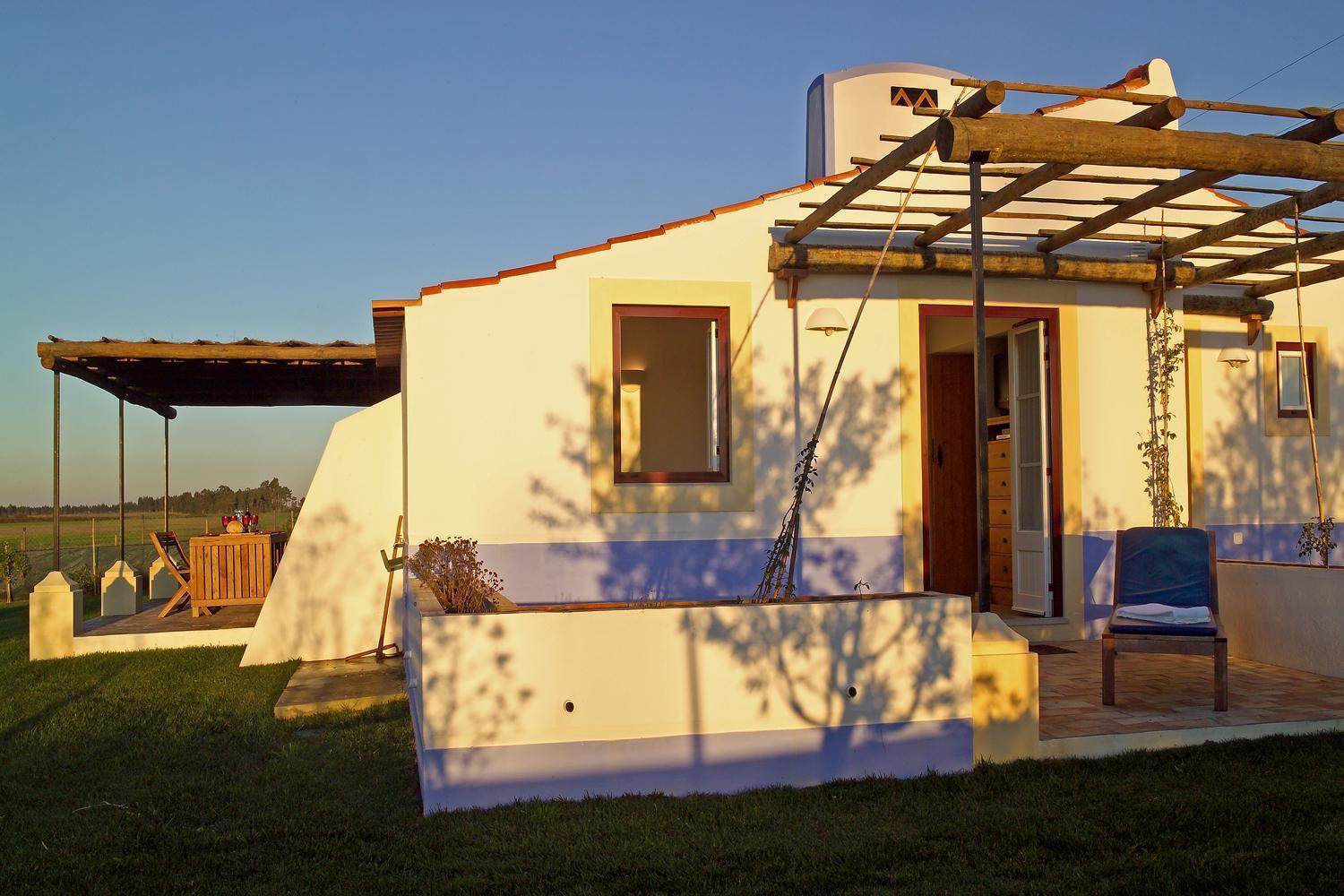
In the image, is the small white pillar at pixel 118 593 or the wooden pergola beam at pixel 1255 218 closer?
the wooden pergola beam at pixel 1255 218

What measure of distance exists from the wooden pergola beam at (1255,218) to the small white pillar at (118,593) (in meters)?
11.0

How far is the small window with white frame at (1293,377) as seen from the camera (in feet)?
→ 29.2

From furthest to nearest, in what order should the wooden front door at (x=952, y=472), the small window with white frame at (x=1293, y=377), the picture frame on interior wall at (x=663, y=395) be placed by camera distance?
the picture frame on interior wall at (x=663, y=395) < the wooden front door at (x=952, y=472) < the small window with white frame at (x=1293, y=377)

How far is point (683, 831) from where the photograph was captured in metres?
4.09

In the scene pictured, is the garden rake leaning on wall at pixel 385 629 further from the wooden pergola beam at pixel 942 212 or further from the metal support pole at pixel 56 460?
the wooden pergola beam at pixel 942 212

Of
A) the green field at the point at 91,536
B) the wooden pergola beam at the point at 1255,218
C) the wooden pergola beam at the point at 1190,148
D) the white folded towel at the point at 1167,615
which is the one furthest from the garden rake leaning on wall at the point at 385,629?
the green field at the point at 91,536

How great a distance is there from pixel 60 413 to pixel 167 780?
6.12m

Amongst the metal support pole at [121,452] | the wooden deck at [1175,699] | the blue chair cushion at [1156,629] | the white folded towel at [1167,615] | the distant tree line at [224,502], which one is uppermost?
the metal support pole at [121,452]

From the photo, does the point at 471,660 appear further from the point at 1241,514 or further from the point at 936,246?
Answer: the point at 1241,514

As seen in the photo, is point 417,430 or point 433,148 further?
point 433,148

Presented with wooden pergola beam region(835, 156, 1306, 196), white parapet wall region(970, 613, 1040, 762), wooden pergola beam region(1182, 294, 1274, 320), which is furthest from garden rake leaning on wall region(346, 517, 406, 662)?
wooden pergola beam region(1182, 294, 1274, 320)

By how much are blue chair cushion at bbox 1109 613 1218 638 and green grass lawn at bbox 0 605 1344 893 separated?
684 mm

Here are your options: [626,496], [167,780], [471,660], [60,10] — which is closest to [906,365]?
[626,496]

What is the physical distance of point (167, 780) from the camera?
505 cm
